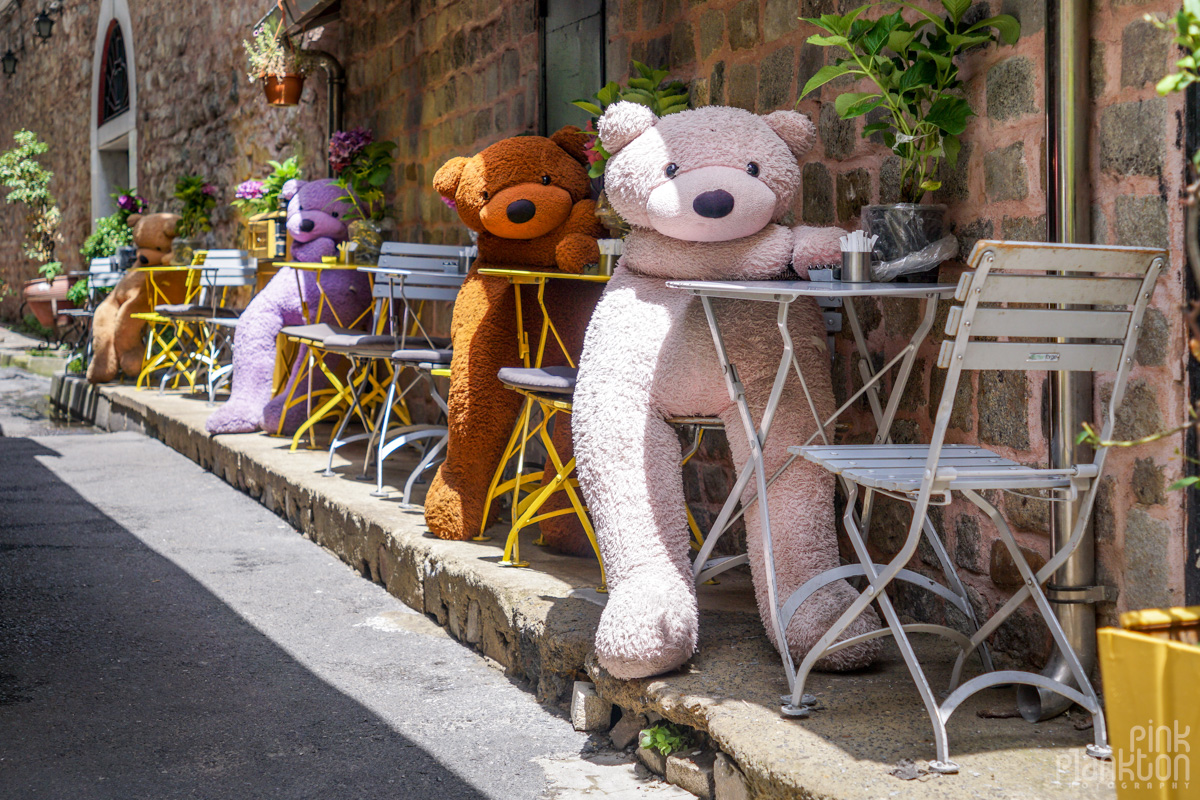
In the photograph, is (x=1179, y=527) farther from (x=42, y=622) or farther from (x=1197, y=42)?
(x=42, y=622)

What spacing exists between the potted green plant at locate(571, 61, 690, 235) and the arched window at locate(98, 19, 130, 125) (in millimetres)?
10030

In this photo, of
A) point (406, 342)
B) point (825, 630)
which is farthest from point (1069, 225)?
point (406, 342)

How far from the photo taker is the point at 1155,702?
1479mm

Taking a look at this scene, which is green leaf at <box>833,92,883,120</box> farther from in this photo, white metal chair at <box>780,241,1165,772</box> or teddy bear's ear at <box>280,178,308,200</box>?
teddy bear's ear at <box>280,178,308,200</box>

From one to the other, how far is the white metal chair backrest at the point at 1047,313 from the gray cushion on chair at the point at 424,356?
2.54m

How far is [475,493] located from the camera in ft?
12.6

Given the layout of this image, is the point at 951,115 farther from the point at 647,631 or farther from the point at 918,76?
the point at 647,631

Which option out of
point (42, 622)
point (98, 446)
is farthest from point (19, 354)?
point (42, 622)

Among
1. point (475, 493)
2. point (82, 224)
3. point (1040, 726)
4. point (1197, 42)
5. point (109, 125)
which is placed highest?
point (109, 125)

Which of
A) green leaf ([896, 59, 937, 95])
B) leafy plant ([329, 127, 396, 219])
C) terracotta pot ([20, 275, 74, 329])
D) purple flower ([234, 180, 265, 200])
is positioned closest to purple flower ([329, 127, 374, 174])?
leafy plant ([329, 127, 396, 219])

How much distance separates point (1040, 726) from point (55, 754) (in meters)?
2.06

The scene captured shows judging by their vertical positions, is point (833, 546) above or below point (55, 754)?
above

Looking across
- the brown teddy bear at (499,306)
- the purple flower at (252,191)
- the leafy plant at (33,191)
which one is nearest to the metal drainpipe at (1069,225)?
the brown teddy bear at (499,306)

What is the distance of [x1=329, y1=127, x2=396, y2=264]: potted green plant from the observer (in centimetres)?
620
